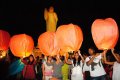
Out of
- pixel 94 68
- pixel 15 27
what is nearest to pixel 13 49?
pixel 94 68

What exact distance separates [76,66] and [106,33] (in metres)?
1.92

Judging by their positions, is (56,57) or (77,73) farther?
(56,57)

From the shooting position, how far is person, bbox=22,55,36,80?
11952 mm

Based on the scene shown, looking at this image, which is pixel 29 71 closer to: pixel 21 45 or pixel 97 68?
pixel 21 45

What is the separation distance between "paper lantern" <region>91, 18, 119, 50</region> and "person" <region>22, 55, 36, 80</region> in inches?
158

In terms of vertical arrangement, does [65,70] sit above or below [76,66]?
below

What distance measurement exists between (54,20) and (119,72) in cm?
640

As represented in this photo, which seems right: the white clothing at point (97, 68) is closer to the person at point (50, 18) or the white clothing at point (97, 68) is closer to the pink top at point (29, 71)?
the pink top at point (29, 71)

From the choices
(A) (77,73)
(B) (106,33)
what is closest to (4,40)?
(A) (77,73)

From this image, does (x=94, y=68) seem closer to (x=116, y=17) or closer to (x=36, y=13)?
(x=116, y=17)

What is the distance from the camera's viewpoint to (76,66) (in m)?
9.83

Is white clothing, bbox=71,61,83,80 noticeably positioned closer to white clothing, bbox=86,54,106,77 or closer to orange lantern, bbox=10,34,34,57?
white clothing, bbox=86,54,106,77

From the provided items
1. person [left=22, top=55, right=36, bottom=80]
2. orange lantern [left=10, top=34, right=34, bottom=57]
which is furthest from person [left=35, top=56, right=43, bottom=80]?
orange lantern [left=10, top=34, right=34, bottom=57]

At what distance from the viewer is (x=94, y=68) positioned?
9180 mm
